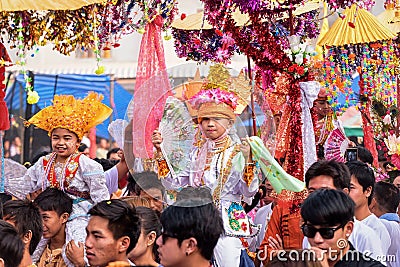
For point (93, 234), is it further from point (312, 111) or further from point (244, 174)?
point (312, 111)

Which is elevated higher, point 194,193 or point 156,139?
point 156,139

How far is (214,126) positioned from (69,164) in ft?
3.89

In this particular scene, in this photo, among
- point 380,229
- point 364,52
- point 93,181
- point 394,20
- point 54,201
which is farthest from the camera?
point 394,20

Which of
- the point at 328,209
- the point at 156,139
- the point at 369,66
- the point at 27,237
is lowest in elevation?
the point at 27,237

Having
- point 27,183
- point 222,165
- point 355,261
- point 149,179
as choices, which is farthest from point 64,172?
point 355,261

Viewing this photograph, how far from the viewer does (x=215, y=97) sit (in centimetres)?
Result: 469

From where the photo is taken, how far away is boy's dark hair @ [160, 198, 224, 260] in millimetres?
3404

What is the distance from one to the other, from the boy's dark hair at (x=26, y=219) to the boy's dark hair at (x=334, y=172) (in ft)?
5.15

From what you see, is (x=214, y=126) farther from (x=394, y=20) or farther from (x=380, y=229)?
(x=394, y=20)

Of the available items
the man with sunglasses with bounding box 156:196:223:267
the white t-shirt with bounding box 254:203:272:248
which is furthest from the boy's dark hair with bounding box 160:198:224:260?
the white t-shirt with bounding box 254:203:272:248

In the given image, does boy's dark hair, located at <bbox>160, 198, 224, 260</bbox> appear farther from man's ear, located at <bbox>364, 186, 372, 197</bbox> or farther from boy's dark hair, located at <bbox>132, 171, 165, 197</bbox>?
man's ear, located at <bbox>364, 186, 372, 197</bbox>

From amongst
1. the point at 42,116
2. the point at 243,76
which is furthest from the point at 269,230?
the point at 42,116

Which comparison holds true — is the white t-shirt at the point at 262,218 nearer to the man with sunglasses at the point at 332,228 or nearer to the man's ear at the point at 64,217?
the man's ear at the point at 64,217

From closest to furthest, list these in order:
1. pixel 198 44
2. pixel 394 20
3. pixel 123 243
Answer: pixel 123 243 → pixel 198 44 → pixel 394 20
